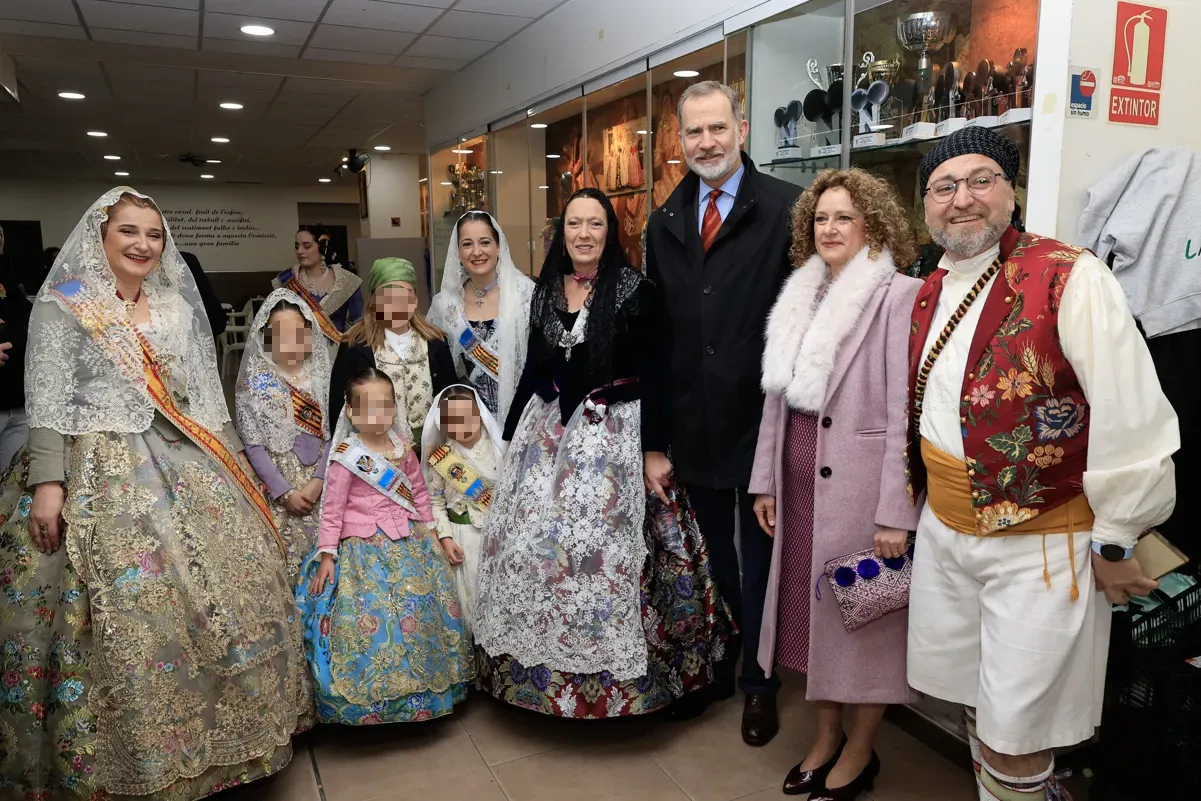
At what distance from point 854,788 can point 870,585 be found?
0.64 meters

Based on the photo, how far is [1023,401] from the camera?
1.63 metres

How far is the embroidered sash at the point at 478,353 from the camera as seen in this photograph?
9.88 feet

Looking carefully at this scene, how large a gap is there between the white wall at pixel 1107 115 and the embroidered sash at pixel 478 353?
5.83 ft

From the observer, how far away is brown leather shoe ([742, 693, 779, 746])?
2568 mm

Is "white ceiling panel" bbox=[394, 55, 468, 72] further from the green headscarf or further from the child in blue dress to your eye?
the child in blue dress

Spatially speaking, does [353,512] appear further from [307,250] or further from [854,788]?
[307,250]

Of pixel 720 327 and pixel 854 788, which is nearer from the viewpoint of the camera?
pixel 854 788

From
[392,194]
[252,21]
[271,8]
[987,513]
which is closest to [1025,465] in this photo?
[987,513]

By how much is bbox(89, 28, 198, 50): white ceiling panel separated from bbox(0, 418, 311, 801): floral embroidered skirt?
14.0 ft

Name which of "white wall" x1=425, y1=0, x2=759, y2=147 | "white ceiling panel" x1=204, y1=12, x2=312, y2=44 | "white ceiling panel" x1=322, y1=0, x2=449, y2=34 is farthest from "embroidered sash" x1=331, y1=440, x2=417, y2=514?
"white ceiling panel" x1=204, y1=12, x2=312, y2=44

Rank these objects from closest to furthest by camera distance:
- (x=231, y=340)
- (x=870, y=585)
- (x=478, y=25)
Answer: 1. (x=870, y=585)
2. (x=478, y=25)
3. (x=231, y=340)

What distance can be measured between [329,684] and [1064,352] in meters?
→ 2.05

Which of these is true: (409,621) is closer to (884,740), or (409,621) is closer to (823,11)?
(884,740)

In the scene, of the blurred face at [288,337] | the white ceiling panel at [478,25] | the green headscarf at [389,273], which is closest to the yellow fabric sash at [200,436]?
the blurred face at [288,337]
